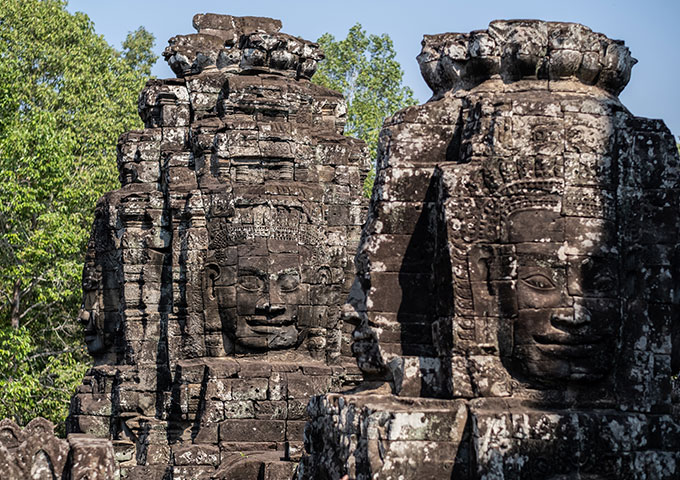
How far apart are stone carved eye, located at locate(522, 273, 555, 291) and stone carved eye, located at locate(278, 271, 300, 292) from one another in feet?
23.1

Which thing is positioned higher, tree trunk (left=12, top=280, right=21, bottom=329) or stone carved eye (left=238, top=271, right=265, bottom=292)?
stone carved eye (left=238, top=271, right=265, bottom=292)

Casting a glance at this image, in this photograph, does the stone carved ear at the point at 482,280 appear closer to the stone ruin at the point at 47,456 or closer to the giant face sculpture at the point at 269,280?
the stone ruin at the point at 47,456

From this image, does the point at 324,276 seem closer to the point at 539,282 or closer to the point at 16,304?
the point at 539,282

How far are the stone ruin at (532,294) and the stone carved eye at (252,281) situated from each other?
622cm

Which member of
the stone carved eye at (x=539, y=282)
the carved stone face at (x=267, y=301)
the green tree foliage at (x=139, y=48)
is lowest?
the carved stone face at (x=267, y=301)

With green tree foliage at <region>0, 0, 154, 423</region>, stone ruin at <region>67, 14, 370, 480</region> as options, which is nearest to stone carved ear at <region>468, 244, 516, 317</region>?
stone ruin at <region>67, 14, 370, 480</region>

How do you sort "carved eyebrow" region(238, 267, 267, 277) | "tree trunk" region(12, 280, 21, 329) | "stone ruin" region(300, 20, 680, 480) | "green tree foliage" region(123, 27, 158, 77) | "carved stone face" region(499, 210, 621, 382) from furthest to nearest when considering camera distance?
"green tree foliage" region(123, 27, 158, 77), "tree trunk" region(12, 280, 21, 329), "carved eyebrow" region(238, 267, 267, 277), "carved stone face" region(499, 210, 621, 382), "stone ruin" region(300, 20, 680, 480)

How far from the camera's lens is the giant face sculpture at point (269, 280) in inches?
629

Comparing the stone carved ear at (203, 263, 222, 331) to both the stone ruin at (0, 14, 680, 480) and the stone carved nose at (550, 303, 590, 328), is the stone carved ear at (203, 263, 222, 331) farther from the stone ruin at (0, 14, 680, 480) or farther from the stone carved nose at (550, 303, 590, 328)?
the stone carved nose at (550, 303, 590, 328)

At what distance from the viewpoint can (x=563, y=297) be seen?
9.11 m

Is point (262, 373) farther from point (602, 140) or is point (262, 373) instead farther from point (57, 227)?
point (57, 227)

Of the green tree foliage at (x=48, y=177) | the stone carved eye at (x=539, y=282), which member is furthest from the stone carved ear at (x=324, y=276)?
the green tree foliage at (x=48, y=177)

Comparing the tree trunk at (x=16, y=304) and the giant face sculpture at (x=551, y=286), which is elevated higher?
the giant face sculpture at (x=551, y=286)

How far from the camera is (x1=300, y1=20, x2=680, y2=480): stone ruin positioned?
29.0ft
